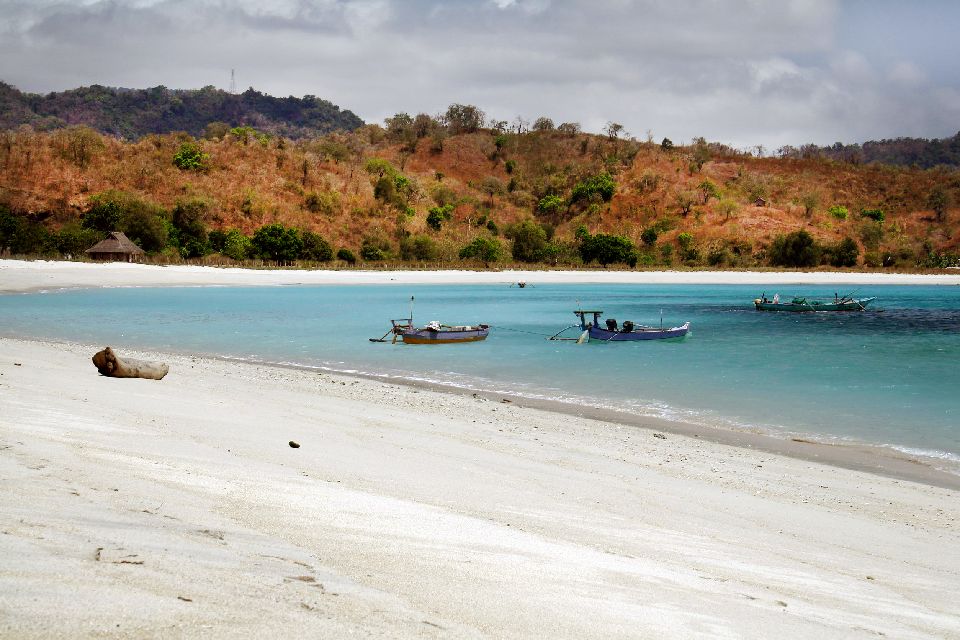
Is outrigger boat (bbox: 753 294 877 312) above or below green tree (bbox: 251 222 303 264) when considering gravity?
below

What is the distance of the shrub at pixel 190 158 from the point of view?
340ft

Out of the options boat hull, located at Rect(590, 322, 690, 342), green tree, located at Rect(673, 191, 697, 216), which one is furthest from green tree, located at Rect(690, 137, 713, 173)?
boat hull, located at Rect(590, 322, 690, 342)

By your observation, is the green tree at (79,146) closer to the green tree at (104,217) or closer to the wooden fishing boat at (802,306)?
the green tree at (104,217)

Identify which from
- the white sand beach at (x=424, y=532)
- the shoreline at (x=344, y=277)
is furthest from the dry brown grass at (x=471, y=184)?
the white sand beach at (x=424, y=532)

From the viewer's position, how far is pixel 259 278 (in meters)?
65.8

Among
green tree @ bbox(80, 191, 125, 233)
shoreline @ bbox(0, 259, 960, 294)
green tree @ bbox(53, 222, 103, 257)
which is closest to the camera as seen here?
shoreline @ bbox(0, 259, 960, 294)

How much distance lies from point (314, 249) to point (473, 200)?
55650 millimetres

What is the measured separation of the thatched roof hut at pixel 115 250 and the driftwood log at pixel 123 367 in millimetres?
61904

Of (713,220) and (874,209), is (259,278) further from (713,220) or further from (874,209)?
(874,209)

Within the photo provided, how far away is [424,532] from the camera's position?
5.72 metres

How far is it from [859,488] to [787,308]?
1791 inches

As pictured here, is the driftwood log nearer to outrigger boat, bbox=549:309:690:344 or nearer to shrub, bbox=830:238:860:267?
outrigger boat, bbox=549:309:690:344

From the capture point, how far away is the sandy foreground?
12.9 ft

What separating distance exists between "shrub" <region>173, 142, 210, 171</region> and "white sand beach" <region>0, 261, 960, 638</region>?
99.0 metres
